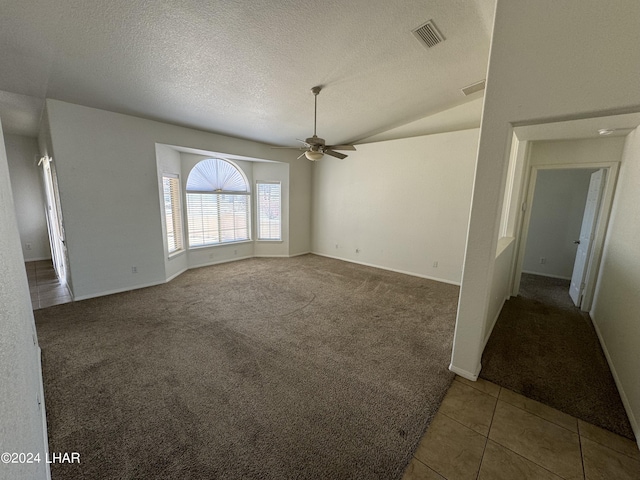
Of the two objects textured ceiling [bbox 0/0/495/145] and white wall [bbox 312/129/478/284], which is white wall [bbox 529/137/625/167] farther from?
textured ceiling [bbox 0/0/495/145]

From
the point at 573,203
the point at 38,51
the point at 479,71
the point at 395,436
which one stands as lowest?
the point at 395,436

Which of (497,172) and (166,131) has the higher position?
(166,131)

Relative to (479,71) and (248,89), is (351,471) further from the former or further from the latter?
(479,71)

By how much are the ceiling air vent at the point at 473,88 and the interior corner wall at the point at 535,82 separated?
93.5 inches

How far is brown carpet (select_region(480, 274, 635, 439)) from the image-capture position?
1.96 meters

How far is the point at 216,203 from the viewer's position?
5.89 meters

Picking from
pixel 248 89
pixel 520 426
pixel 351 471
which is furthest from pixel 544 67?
pixel 248 89

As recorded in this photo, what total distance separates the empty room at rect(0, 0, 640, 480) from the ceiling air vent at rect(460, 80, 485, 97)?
0.51 feet

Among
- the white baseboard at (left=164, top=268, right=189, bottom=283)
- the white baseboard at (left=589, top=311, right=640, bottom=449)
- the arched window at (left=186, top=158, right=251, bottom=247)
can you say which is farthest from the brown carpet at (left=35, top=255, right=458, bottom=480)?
the arched window at (left=186, top=158, right=251, bottom=247)

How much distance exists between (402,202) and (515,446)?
4420 mm

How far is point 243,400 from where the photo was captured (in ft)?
6.50

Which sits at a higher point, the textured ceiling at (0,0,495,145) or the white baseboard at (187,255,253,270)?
the textured ceiling at (0,0,495,145)

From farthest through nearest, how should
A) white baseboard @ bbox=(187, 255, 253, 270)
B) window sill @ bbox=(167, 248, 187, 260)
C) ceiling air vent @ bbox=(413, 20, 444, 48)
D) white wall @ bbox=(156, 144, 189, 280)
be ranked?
white baseboard @ bbox=(187, 255, 253, 270)
window sill @ bbox=(167, 248, 187, 260)
white wall @ bbox=(156, 144, 189, 280)
ceiling air vent @ bbox=(413, 20, 444, 48)

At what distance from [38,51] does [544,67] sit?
445cm
